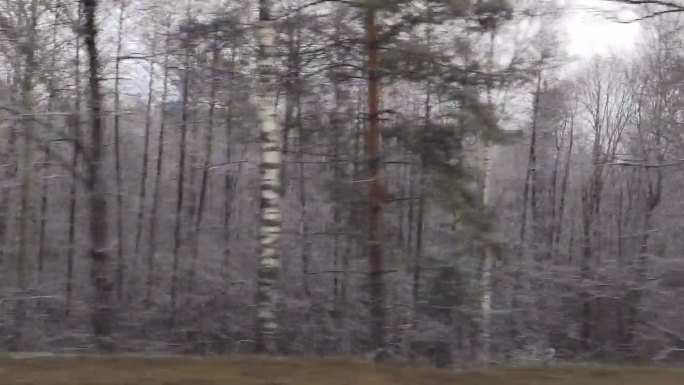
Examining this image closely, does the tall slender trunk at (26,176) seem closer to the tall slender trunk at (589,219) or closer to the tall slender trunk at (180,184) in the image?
the tall slender trunk at (180,184)

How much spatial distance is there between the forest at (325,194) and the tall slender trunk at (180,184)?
0.41 ft

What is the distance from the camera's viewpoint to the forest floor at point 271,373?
20.6 ft

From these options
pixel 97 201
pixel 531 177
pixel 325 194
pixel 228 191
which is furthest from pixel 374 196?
pixel 531 177

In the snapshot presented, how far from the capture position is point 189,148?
80.9 ft

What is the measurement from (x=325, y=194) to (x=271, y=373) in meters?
3.42

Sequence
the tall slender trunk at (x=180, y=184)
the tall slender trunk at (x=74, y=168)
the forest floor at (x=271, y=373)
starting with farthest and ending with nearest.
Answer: the tall slender trunk at (x=180, y=184) → the tall slender trunk at (x=74, y=168) → the forest floor at (x=271, y=373)

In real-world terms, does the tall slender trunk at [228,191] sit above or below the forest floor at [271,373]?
above

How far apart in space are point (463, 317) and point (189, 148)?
53.2ft

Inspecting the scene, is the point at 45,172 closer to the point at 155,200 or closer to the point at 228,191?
the point at 155,200

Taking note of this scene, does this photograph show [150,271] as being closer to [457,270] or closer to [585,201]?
[457,270]

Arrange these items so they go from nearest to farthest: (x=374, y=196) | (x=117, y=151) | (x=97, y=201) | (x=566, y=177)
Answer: (x=374, y=196)
(x=97, y=201)
(x=117, y=151)
(x=566, y=177)

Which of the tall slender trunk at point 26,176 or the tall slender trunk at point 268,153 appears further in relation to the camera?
the tall slender trunk at point 26,176

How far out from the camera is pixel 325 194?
31.4 feet

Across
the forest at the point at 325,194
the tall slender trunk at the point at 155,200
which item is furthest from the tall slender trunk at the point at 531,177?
the tall slender trunk at the point at 155,200
